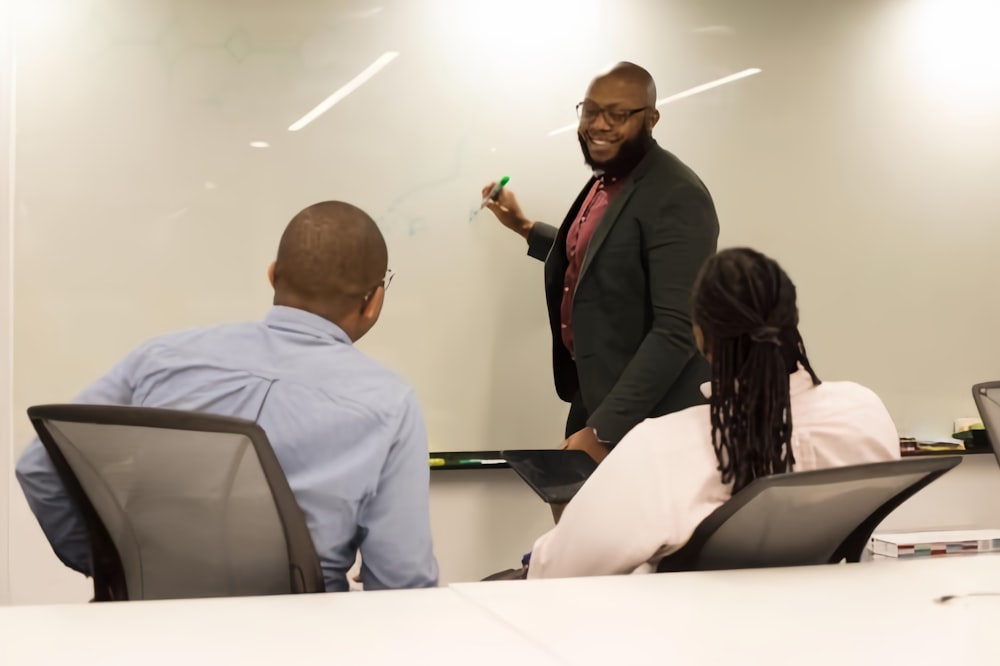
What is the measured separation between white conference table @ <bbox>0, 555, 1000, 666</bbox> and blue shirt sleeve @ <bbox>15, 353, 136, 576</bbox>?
1.13 ft

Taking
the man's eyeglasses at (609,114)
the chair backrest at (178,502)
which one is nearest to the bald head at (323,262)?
the chair backrest at (178,502)

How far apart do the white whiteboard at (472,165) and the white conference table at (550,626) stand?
1835 mm

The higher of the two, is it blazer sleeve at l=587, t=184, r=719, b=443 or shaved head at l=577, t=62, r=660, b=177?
shaved head at l=577, t=62, r=660, b=177

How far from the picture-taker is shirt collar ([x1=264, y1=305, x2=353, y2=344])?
1503 millimetres

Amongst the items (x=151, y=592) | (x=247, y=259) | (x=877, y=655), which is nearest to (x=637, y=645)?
(x=877, y=655)

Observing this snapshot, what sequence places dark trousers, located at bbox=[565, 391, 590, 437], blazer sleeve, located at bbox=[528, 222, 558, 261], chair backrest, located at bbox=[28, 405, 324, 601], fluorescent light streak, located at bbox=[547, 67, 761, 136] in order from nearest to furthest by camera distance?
chair backrest, located at bbox=[28, 405, 324, 601], dark trousers, located at bbox=[565, 391, 590, 437], blazer sleeve, located at bbox=[528, 222, 558, 261], fluorescent light streak, located at bbox=[547, 67, 761, 136]

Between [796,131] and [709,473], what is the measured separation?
2.19m

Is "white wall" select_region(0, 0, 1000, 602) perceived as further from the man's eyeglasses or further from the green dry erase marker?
the man's eyeglasses

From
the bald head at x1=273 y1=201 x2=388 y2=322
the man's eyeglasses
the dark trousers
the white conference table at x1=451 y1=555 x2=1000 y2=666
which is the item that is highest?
the man's eyeglasses

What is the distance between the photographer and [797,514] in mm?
1420

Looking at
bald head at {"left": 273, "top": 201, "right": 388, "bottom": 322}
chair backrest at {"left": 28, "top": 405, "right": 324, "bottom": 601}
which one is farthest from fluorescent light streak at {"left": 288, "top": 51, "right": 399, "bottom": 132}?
chair backrest at {"left": 28, "top": 405, "right": 324, "bottom": 601}

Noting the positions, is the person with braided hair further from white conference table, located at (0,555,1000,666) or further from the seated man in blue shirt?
the seated man in blue shirt

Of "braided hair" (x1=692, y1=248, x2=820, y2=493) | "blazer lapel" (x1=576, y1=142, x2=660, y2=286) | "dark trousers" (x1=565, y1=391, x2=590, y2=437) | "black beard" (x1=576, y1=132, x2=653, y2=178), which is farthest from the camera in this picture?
"dark trousers" (x1=565, y1=391, x2=590, y2=437)

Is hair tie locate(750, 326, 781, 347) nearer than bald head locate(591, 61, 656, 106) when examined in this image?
Yes
